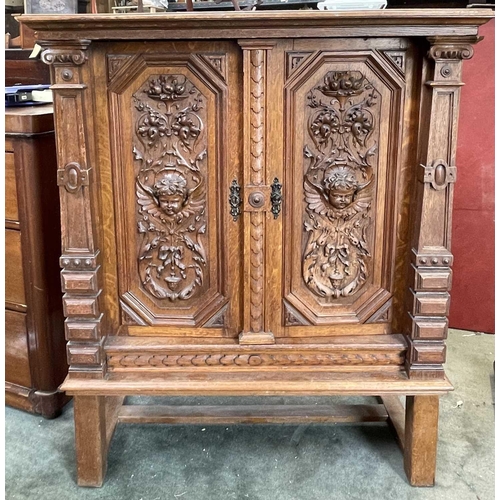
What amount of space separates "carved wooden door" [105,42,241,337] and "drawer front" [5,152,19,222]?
55cm

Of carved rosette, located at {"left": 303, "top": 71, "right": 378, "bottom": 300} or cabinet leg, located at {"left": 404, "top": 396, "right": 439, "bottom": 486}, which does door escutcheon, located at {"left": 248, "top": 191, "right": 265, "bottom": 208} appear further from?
cabinet leg, located at {"left": 404, "top": 396, "right": 439, "bottom": 486}

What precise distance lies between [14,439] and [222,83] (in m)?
1.41

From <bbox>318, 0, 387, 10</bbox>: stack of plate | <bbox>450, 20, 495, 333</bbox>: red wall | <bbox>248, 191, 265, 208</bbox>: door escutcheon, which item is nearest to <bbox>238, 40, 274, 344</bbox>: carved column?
<bbox>248, 191, 265, 208</bbox>: door escutcheon

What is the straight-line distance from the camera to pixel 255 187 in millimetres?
1681

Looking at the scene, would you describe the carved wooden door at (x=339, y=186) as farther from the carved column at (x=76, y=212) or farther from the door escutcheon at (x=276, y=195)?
the carved column at (x=76, y=212)

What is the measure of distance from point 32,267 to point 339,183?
1.13m

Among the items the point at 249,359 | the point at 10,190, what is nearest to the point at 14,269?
the point at 10,190

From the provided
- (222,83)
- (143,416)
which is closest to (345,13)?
(222,83)

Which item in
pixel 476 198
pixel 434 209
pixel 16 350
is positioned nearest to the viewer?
pixel 434 209

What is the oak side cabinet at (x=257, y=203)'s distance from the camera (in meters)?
1.59

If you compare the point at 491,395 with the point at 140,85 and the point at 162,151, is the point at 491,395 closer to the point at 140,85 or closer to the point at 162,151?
the point at 162,151

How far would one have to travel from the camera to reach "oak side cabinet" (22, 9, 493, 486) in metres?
1.59

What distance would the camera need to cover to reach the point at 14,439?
2109mm

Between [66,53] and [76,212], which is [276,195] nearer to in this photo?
[76,212]
